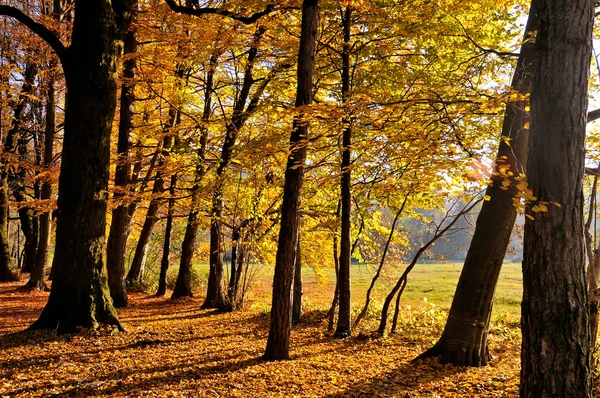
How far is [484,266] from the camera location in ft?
19.9

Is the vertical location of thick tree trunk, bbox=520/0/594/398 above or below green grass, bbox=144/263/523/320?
above

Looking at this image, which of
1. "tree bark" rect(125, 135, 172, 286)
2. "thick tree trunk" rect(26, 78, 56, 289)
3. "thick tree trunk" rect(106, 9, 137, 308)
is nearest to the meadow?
"thick tree trunk" rect(106, 9, 137, 308)

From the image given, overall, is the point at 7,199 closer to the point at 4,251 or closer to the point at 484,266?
the point at 4,251

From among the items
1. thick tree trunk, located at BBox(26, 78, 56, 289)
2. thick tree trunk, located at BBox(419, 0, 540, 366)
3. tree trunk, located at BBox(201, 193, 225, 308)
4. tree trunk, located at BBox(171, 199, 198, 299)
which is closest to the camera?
thick tree trunk, located at BBox(419, 0, 540, 366)

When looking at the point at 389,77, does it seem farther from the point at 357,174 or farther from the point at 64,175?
the point at 64,175

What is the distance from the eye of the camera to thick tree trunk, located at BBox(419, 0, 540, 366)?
597 cm

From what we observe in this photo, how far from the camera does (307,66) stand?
5840 millimetres

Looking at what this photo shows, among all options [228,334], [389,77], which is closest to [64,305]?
[228,334]

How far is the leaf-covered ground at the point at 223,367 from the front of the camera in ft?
15.8

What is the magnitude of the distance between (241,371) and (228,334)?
3.05m

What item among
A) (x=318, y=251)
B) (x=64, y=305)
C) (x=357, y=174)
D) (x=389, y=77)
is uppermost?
(x=389, y=77)

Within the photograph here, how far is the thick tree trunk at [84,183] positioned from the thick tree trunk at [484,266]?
5.70 meters

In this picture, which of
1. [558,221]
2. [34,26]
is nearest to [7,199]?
[34,26]

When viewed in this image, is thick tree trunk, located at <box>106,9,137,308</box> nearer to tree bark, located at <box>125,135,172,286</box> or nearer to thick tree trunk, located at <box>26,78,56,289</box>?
tree bark, located at <box>125,135,172,286</box>
